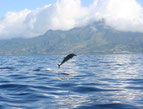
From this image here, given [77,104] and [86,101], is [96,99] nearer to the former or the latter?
[86,101]

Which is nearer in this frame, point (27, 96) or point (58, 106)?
point (58, 106)

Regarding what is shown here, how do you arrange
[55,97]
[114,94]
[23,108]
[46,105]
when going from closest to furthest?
1. [23,108]
2. [46,105]
3. [55,97]
4. [114,94]

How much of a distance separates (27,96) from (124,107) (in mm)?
6603

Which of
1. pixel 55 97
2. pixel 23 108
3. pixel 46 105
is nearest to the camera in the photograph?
pixel 23 108

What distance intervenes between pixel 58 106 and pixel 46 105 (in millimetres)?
752

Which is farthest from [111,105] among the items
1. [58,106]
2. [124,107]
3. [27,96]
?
[27,96]

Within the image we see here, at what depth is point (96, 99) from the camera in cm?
1340

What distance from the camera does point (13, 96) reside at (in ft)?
46.2

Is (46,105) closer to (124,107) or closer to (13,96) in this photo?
(13,96)

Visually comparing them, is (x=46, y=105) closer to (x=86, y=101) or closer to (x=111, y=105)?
(x=86, y=101)

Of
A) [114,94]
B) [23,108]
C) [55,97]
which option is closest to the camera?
[23,108]

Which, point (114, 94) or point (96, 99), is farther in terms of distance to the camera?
point (114, 94)

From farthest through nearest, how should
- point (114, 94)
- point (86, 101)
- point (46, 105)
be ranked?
point (114, 94) → point (86, 101) → point (46, 105)

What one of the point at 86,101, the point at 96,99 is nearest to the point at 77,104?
the point at 86,101
